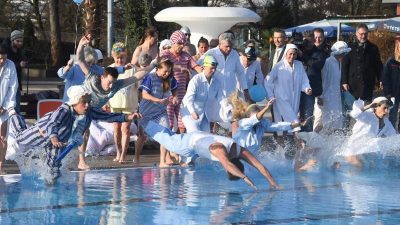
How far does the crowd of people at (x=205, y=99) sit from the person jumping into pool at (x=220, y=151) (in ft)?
0.04

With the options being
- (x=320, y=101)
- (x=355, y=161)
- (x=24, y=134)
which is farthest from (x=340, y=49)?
(x=24, y=134)

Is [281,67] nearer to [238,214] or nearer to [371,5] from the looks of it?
[238,214]

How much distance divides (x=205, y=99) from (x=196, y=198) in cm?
267

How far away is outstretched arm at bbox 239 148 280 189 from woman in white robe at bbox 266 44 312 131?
2445 mm

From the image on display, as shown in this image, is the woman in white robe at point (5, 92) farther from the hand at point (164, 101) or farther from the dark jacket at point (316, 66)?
the dark jacket at point (316, 66)

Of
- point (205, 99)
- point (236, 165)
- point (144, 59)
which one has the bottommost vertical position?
Answer: point (236, 165)

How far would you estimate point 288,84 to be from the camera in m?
11.9

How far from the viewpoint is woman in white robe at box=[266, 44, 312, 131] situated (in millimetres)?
11891

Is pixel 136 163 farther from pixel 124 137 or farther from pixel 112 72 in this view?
pixel 112 72

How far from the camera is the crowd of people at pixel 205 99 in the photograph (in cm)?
974

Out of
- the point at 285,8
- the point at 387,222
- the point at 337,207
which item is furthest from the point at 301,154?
the point at 285,8

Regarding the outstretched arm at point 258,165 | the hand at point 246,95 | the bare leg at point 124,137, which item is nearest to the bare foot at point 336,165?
the hand at point 246,95

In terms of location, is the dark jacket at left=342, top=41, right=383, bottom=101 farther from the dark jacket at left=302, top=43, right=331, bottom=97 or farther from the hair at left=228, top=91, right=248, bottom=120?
the hair at left=228, top=91, right=248, bottom=120

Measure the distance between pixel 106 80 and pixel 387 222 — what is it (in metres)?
3.98
